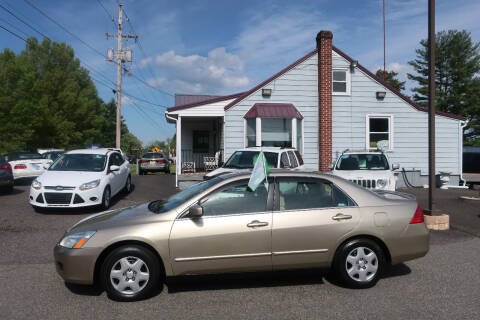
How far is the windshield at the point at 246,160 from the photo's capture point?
10.4 m

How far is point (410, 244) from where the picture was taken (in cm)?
466

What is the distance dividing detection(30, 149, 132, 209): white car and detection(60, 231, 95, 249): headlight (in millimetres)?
5279

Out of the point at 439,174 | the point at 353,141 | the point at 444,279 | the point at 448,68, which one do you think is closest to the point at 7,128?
the point at 353,141

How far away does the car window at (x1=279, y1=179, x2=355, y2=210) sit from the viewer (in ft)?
15.0

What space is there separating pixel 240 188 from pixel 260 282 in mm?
1288

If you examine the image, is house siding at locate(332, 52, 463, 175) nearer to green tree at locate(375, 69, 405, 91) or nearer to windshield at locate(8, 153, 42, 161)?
windshield at locate(8, 153, 42, 161)

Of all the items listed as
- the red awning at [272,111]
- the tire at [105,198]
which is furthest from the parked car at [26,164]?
the red awning at [272,111]

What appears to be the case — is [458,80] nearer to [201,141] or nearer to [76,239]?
[201,141]

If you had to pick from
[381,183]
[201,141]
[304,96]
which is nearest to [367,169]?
[381,183]

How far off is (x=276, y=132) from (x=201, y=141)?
20.0ft

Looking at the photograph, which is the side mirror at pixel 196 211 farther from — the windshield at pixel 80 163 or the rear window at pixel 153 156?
the rear window at pixel 153 156

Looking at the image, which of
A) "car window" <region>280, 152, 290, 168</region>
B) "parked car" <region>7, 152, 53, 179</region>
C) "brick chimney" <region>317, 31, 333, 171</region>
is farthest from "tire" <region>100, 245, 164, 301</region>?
"parked car" <region>7, 152, 53, 179</region>

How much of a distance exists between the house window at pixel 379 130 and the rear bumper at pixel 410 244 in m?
12.2

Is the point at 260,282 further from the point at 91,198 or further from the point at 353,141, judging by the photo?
the point at 353,141
